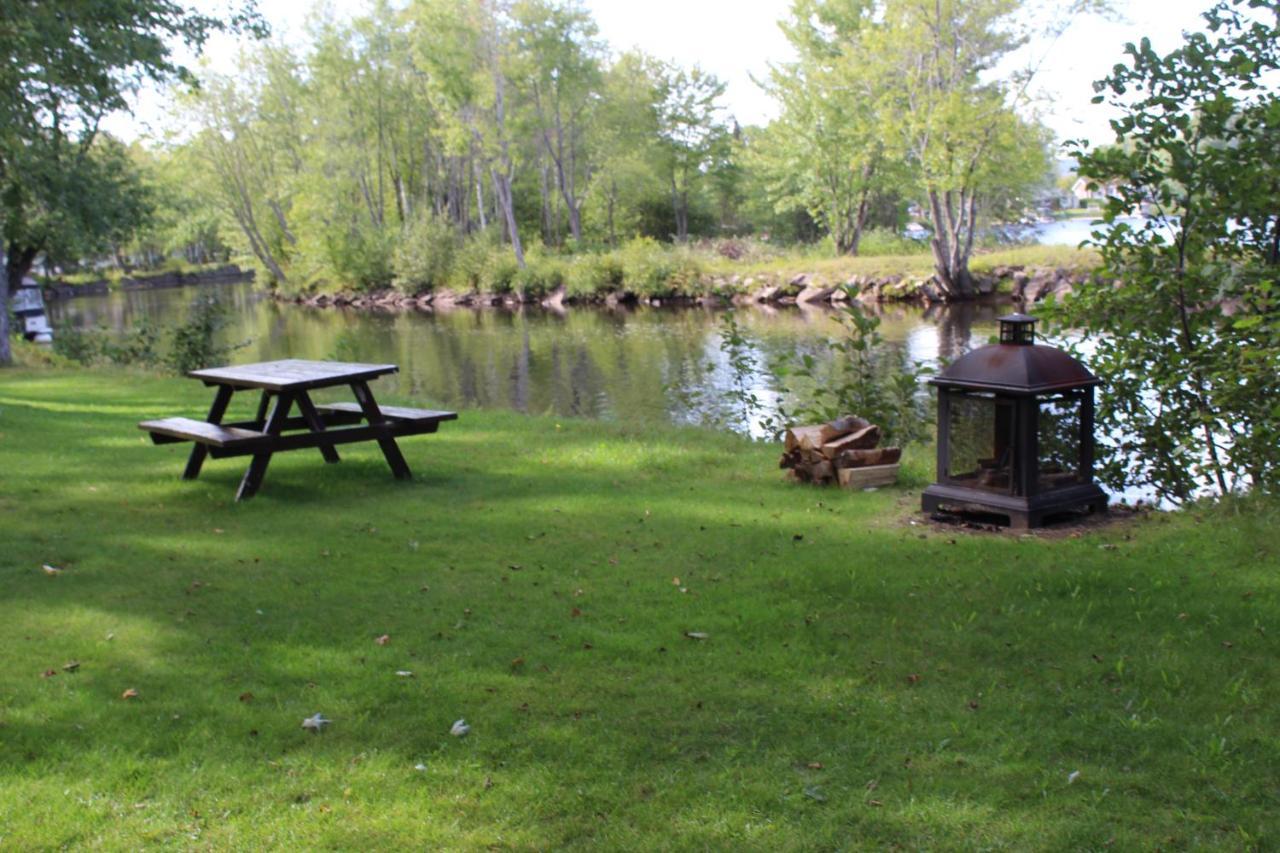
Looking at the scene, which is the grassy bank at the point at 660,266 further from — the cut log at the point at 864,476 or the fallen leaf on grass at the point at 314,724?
the fallen leaf on grass at the point at 314,724

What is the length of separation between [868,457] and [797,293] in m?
32.1

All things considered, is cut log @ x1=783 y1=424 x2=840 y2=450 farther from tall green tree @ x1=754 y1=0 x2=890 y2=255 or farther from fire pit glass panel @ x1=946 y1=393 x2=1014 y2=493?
tall green tree @ x1=754 y1=0 x2=890 y2=255

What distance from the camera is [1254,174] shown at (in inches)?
304

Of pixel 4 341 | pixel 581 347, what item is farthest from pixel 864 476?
pixel 581 347

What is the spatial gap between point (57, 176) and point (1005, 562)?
20.2m

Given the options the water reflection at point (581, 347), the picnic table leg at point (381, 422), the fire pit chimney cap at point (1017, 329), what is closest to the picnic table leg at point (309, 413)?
the picnic table leg at point (381, 422)

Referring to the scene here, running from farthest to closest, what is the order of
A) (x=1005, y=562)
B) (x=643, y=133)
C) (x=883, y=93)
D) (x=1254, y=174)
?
(x=643, y=133) → (x=883, y=93) → (x=1254, y=174) → (x=1005, y=562)

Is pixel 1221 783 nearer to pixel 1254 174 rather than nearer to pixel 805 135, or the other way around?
pixel 1254 174

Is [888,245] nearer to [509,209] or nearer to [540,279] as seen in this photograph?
[540,279]

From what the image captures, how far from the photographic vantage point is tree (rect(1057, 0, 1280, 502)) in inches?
306

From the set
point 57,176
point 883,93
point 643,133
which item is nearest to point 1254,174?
point 57,176

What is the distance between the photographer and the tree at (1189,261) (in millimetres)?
7762

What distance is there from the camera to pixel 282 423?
883 cm

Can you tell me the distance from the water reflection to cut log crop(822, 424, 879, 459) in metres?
4.82
